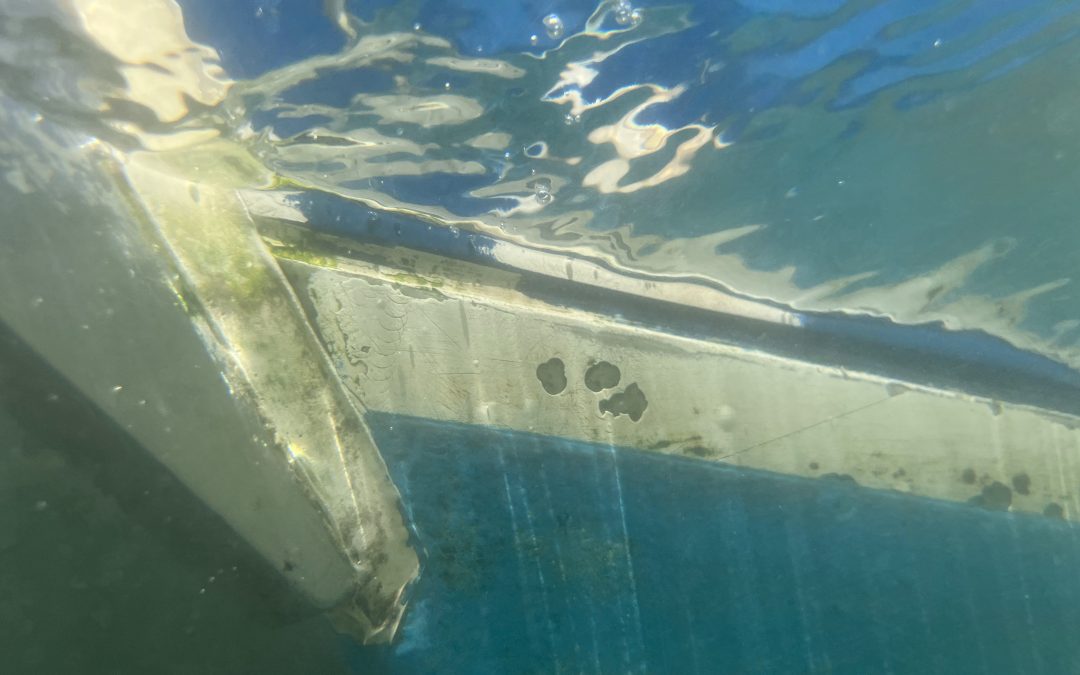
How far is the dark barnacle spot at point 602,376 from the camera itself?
6.97 metres

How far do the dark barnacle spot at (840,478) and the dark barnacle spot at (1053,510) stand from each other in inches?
109

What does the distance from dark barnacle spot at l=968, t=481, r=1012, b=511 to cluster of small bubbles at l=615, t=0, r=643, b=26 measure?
724 cm

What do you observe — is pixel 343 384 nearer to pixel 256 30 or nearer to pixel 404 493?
pixel 404 493

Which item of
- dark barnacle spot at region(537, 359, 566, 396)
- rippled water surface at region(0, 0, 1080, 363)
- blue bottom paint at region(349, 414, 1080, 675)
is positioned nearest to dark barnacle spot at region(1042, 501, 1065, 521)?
blue bottom paint at region(349, 414, 1080, 675)

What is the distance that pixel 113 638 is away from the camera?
198 inches

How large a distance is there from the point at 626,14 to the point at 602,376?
12.0 feet

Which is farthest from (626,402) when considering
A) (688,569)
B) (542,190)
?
(542,190)

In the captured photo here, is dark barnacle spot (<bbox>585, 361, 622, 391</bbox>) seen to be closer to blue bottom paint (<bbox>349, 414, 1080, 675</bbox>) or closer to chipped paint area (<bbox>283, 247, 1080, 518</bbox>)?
chipped paint area (<bbox>283, 247, 1080, 518</bbox>)

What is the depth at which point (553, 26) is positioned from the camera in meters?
5.13

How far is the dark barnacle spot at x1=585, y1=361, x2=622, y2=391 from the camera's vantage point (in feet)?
22.9

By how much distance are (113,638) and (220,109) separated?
4.78 m

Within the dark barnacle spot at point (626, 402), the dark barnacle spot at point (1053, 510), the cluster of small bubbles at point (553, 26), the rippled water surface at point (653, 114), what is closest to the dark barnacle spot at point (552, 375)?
the dark barnacle spot at point (626, 402)

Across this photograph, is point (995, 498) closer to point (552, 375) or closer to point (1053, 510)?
point (1053, 510)

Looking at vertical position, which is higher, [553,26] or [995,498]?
[553,26]
